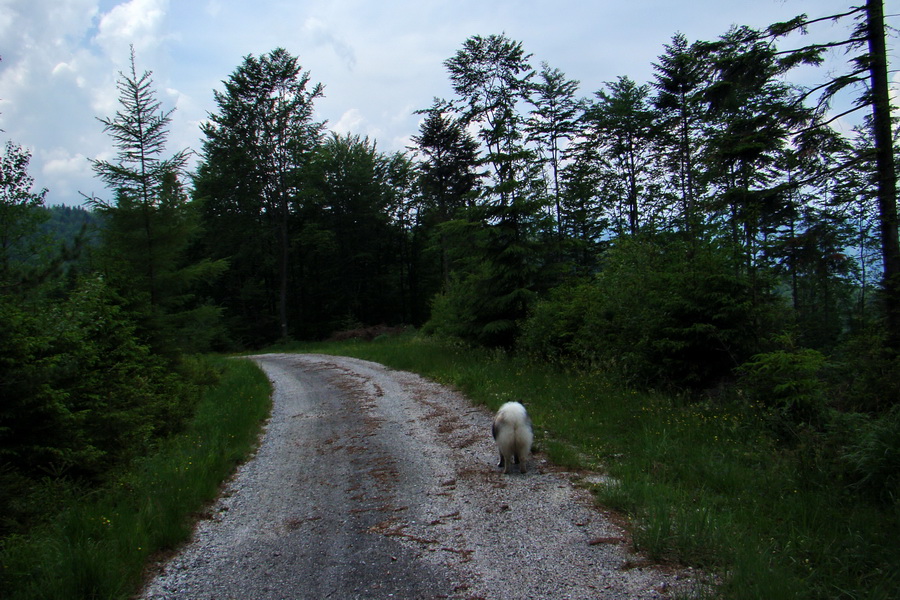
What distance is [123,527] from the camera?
191 inches

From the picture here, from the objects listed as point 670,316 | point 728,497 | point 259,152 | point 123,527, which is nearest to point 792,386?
point 670,316

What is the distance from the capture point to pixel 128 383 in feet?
28.3

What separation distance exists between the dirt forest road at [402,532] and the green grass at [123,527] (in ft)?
0.80

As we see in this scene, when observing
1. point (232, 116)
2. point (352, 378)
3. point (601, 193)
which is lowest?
point (352, 378)

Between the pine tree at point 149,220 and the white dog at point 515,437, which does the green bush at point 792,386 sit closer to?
the white dog at point 515,437

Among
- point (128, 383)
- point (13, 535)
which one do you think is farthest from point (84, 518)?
point (128, 383)

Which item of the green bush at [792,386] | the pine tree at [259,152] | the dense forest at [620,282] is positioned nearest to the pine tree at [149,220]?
the dense forest at [620,282]

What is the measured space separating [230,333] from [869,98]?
4277 centimetres

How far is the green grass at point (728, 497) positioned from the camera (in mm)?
3682

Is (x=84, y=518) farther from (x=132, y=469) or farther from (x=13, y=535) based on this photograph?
(x=132, y=469)

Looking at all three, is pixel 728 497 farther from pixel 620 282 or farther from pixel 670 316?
pixel 620 282

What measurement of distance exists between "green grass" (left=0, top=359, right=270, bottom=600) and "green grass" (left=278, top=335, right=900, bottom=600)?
4353 mm

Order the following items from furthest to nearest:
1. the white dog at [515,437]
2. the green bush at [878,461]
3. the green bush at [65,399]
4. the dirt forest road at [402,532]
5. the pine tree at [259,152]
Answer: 1. the pine tree at [259,152]
2. the white dog at [515,437]
3. the green bush at [65,399]
4. the green bush at [878,461]
5. the dirt forest road at [402,532]

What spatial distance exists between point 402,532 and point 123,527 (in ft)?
8.81
